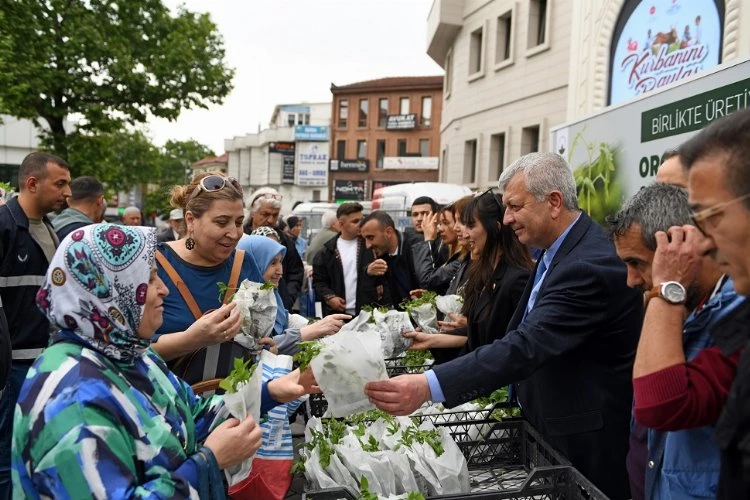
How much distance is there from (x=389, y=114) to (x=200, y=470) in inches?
2347

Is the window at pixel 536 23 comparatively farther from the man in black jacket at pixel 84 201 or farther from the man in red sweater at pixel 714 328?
the man in red sweater at pixel 714 328

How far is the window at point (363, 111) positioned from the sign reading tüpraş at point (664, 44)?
51026mm

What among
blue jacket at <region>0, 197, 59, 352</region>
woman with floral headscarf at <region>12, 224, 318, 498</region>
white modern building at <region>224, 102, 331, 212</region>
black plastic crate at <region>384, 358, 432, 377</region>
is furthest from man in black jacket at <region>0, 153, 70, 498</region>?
white modern building at <region>224, 102, 331, 212</region>

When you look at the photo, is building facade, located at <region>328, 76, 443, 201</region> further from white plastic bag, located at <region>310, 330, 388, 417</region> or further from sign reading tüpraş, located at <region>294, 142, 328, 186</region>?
white plastic bag, located at <region>310, 330, 388, 417</region>

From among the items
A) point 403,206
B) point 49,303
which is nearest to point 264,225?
point 49,303

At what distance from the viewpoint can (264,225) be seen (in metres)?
6.39

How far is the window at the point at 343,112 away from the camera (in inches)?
2442

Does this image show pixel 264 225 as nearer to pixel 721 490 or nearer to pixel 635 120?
pixel 635 120

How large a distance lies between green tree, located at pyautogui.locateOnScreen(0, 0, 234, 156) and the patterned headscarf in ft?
50.5

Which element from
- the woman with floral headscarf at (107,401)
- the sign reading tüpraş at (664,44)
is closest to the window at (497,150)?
the sign reading tüpraş at (664,44)

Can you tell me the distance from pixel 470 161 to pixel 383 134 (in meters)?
39.0

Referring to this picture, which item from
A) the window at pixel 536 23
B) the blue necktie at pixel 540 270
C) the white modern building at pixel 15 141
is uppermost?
the window at pixel 536 23

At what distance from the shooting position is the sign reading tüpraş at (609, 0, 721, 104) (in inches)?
348

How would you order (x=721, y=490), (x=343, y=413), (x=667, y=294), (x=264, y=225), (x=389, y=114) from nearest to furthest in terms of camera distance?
(x=721, y=490)
(x=667, y=294)
(x=343, y=413)
(x=264, y=225)
(x=389, y=114)
